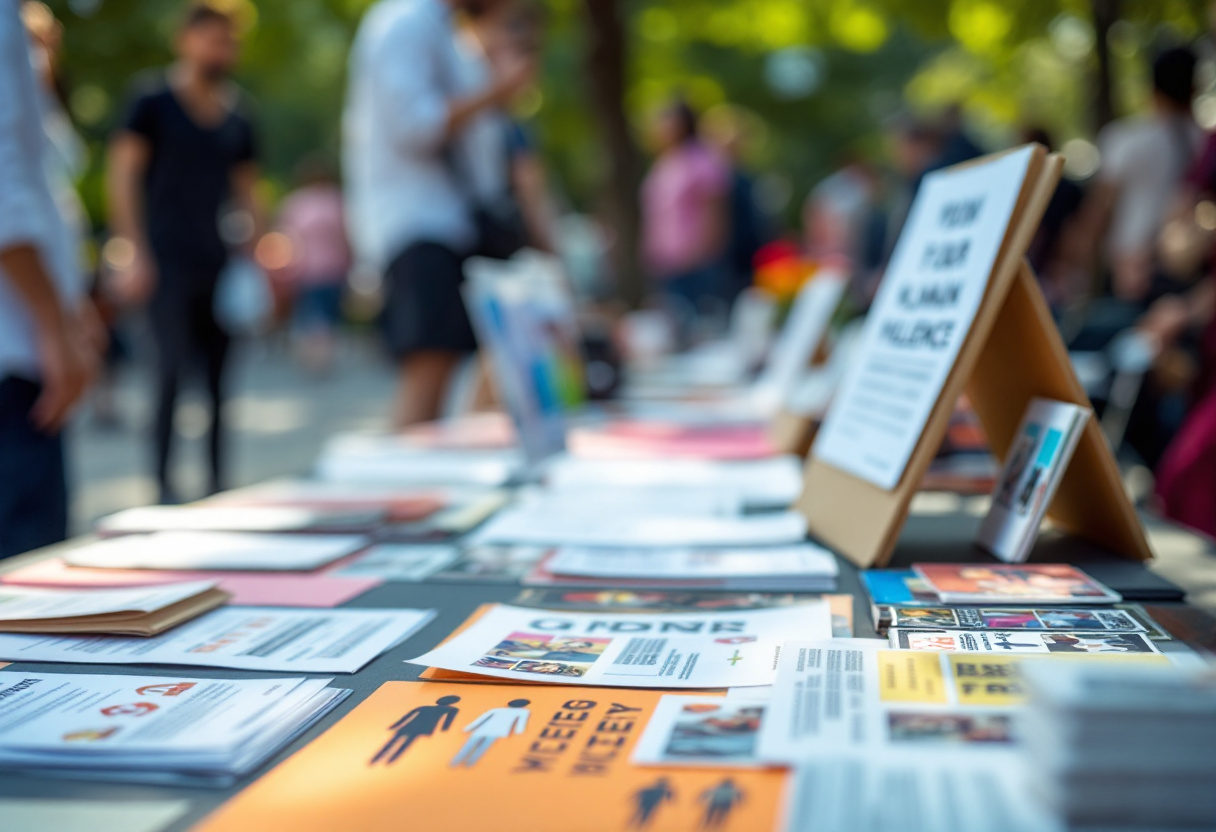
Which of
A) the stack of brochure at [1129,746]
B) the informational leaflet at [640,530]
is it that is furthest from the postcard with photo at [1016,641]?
the informational leaflet at [640,530]

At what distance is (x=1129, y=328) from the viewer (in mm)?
4211

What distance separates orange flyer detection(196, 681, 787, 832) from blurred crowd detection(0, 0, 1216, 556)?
1.17m

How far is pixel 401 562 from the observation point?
5.13ft

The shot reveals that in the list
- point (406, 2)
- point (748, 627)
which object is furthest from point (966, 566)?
point (406, 2)

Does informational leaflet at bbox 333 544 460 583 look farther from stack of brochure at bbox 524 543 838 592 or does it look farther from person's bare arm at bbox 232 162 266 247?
person's bare arm at bbox 232 162 266 247

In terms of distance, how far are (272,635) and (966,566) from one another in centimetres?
84

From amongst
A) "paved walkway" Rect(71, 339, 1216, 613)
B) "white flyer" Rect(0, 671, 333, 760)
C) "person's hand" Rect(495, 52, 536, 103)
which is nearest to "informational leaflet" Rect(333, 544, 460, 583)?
"white flyer" Rect(0, 671, 333, 760)

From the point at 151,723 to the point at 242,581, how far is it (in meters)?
0.54

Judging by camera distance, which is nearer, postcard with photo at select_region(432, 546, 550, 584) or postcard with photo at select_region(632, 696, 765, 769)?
postcard with photo at select_region(632, 696, 765, 769)

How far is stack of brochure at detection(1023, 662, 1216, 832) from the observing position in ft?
2.25

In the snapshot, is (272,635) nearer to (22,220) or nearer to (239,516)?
(239,516)

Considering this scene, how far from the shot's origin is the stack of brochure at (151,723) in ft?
2.85

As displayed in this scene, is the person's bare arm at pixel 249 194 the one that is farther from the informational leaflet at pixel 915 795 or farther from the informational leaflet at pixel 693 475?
the informational leaflet at pixel 915 795

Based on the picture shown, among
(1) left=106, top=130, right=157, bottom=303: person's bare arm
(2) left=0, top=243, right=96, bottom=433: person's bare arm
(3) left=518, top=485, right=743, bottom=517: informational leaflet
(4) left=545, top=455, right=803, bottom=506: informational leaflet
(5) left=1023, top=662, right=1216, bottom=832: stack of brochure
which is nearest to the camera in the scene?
(5) left=1023, top=662, right=1216, bottom=832: stack of brochure
